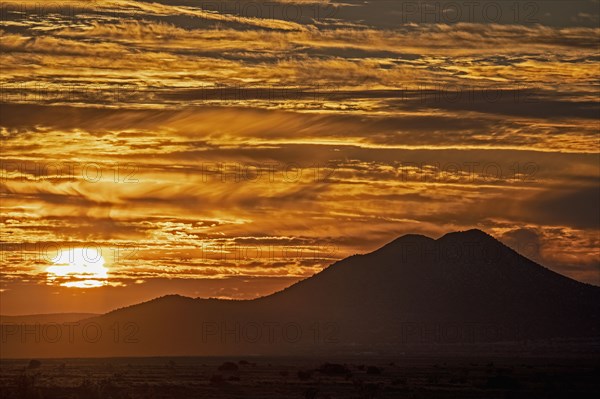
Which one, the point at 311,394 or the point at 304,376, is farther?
the point at 304,376

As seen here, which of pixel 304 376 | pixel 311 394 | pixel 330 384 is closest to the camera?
pixel 311 394

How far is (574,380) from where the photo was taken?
103 metres

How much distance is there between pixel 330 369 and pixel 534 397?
125 ft

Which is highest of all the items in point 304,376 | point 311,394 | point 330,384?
point 311,394

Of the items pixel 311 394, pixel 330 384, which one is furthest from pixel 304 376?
pixel 311 394

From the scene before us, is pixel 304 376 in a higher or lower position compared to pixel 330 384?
lower

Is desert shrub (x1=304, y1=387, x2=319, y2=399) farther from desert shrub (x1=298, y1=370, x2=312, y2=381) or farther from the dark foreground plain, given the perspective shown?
desert shrub (x1=298, y1=370, x2=312, y2=381)

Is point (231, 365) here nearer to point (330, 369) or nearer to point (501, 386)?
point (330, 369)

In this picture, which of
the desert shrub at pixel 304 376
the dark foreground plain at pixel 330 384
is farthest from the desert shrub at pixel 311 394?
the desert shrub at pixel 304 376

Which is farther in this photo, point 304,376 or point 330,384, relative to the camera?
point 304,376

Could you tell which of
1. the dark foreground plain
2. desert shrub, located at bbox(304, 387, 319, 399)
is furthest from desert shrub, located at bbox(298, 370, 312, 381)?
desert shrub, located at bbox(304, 387, 319, 399)

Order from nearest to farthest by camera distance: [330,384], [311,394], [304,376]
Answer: [311,394]
[330,384]
[304,376]

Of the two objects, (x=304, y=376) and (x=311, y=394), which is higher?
(x=311, y=394)

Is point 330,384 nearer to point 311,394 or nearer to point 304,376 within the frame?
point 304,376
